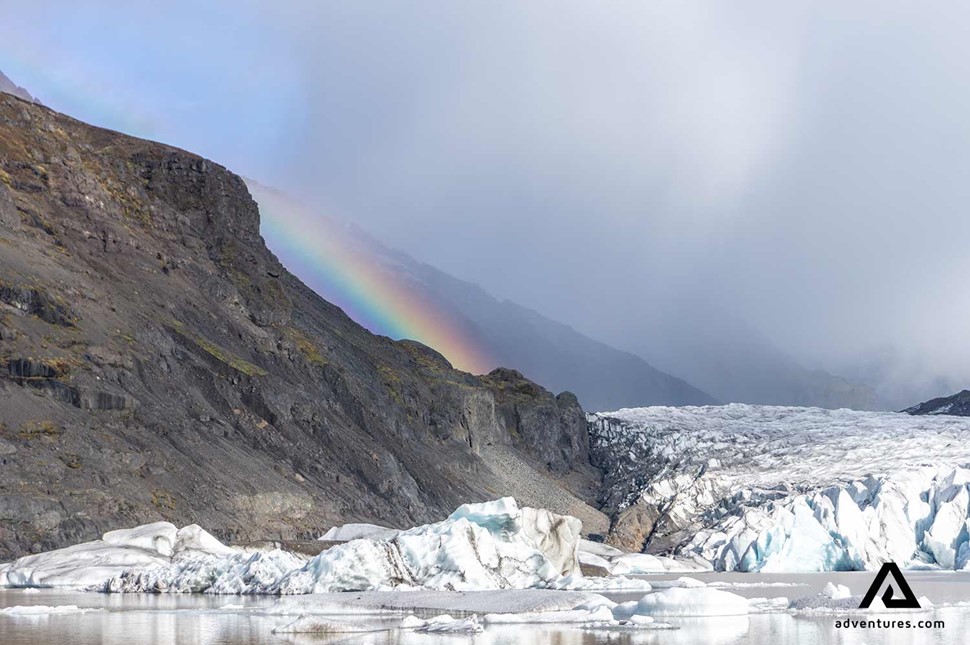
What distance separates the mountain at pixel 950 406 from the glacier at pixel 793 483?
26933 mm

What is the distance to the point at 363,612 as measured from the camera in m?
40.7

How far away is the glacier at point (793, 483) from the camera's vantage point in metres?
95.4

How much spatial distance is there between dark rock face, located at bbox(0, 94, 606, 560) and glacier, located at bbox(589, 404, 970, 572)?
10417mm

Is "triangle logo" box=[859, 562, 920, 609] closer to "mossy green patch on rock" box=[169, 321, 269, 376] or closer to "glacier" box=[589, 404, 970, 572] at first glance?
"glacier" box=[589, 404, 970, 572]

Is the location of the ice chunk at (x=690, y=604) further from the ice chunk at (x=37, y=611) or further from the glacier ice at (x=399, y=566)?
the ice chunk at (x=37, y=611)

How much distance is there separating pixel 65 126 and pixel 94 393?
60304 millimetres

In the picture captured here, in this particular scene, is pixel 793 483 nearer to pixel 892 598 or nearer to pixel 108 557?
pixel 892 598

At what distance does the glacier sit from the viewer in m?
95.4

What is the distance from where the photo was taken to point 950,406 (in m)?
187

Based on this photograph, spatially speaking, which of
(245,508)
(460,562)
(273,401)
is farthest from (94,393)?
(460,562)

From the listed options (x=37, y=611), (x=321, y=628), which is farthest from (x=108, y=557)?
(x=321, y=628)

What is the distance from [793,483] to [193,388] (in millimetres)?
61416

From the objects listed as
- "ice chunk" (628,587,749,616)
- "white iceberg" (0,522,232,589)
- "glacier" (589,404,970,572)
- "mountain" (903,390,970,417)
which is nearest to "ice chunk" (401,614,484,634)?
"ice chunk" (628,587,749,616)

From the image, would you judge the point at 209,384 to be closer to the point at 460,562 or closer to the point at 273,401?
the point at 273,401
